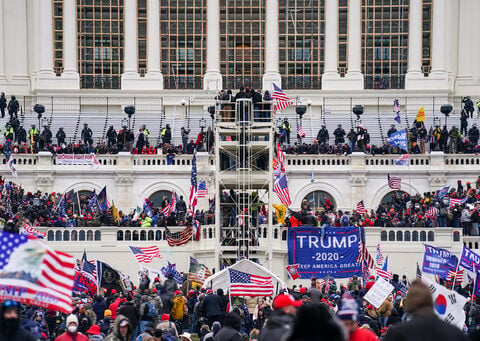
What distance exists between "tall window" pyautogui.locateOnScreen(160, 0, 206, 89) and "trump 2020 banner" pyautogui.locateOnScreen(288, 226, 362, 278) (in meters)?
37.2

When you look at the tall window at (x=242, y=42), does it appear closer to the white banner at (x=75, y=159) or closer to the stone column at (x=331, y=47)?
the stone column at (x=331, y=47)

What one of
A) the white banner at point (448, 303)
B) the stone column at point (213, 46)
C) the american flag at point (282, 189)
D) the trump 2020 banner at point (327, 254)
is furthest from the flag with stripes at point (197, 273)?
the stone column at point (213, 46)

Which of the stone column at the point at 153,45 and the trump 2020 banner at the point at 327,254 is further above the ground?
the stone column at the point at 153,45

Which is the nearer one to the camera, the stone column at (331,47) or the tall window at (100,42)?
the stone column at (331,47)

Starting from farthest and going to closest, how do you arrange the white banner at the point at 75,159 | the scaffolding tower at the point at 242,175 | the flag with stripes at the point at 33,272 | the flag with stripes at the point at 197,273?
the white banner at the point at 75,159 → the scaffolding tower at the point at 242,175 → the flag with stripes at the point at 197,273 → the flag with stripes at the point at 33,272

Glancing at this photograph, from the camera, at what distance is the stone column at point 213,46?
249 ft

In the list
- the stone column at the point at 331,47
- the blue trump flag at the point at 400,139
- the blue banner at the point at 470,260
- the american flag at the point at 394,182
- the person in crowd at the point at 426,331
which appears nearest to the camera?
the person in crowd at the point at 426,331

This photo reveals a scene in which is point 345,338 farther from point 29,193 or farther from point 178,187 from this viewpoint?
point 178,187

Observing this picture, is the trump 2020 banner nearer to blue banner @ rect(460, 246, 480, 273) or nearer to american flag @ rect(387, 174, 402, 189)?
blue banner @ rect(460, 246, 480, 273)

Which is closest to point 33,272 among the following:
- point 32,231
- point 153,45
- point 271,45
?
point 32,231

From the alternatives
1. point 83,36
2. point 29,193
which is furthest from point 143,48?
point 29,193

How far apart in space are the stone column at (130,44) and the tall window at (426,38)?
14516mm

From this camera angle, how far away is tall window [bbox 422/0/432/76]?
7656 centimetres

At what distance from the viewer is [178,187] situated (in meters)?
59.7
